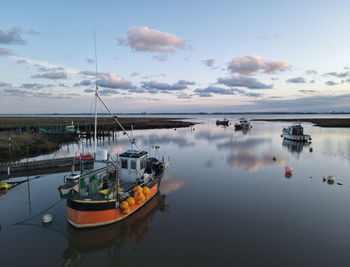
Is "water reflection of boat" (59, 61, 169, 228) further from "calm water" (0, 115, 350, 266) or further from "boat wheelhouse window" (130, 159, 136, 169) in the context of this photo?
"calm water" (0, 115, 350, 266)

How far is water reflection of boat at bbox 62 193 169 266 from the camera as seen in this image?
35.2 feet

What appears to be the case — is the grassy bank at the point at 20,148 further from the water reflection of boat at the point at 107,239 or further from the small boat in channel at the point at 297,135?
the small boat in channel at the point at 297,135

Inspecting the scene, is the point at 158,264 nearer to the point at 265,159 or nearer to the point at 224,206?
the point at 224,206

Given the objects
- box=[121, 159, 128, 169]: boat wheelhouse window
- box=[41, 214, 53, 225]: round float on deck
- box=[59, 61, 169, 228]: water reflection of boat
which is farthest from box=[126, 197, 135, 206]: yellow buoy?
box=[41, 214, 53, 225]: round float on deck

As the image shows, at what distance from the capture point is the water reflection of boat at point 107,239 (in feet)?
35.2

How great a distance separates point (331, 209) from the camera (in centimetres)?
1556

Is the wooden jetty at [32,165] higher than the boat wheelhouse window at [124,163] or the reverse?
the reverse

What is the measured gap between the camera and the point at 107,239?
12.1 meters

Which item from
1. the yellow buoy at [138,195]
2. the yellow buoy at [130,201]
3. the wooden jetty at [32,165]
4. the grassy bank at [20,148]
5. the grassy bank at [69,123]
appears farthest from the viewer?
the grassy bank at [69,123]

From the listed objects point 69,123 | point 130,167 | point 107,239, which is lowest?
point 107,239

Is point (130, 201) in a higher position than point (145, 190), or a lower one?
lower

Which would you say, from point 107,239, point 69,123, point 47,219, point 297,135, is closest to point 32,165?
point 47,219

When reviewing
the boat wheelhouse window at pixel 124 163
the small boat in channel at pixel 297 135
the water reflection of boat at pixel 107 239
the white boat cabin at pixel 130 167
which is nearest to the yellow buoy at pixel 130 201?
the water reflection of boat at pixel 107 239

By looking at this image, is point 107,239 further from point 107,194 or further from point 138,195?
point 138,195
